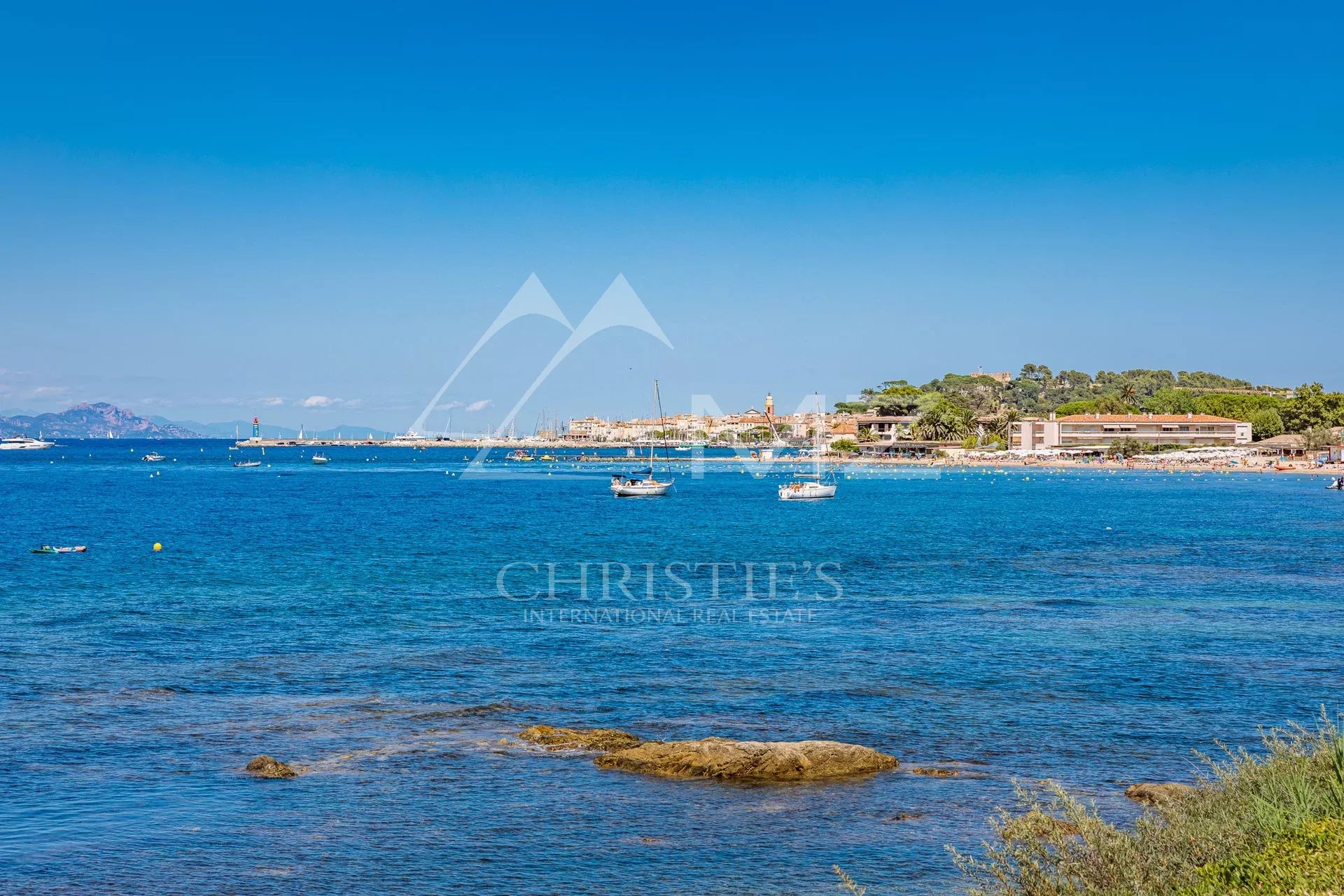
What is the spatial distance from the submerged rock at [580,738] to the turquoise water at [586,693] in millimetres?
538

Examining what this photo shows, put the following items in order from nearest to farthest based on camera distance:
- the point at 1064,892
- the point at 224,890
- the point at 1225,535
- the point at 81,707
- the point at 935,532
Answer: the point at 1064,892, the point at 224,890, the point at 81,707, the point at 1225,535, the point at 935,532

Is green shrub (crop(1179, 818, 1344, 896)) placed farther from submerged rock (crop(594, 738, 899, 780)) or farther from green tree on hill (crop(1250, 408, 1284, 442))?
green tree on hill (crop(1250, 408, 1284, 442))

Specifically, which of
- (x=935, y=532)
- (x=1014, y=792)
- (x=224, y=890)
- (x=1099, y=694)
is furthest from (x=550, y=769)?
(x=935, y=532)

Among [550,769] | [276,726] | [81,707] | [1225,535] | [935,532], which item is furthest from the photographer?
[935,532]

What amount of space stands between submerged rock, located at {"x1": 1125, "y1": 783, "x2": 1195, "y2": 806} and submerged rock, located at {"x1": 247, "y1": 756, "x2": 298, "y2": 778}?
12.8 m

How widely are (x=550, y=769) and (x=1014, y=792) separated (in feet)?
23.7

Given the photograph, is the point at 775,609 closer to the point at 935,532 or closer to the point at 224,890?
the point at 224,890

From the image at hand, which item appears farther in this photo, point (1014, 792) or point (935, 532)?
point (935, 532)

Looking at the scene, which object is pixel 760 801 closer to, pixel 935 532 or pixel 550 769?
pixel 550 769

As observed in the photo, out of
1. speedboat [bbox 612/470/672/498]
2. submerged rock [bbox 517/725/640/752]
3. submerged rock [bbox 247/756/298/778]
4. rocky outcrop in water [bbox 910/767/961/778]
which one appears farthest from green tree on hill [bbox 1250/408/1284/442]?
submerged rock [bbox 247/756/298/778]

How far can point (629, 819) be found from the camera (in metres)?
16.1

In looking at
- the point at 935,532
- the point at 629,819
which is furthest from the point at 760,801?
the point at 935,532

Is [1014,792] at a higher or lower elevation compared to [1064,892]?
lower

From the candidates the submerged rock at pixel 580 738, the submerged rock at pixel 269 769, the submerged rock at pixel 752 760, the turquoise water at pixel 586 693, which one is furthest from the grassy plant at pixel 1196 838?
the submerged rock at pixel 269 769
